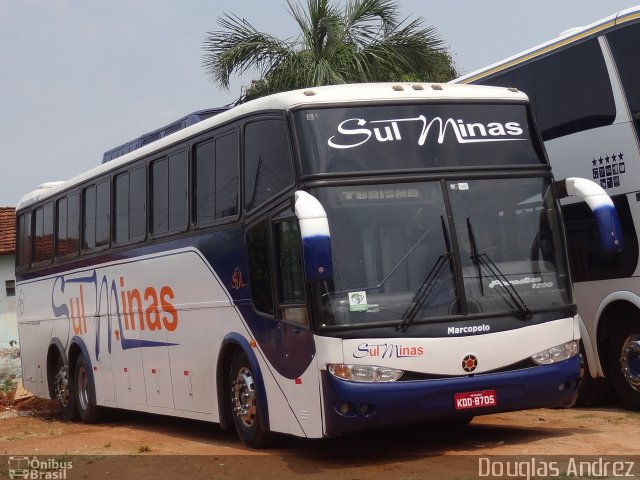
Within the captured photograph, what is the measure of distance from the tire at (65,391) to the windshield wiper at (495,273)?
9.92 m

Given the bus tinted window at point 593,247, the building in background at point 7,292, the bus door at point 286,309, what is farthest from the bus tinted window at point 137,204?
the building in background at point 7,292

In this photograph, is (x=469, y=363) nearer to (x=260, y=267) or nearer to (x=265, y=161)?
(x=260, y=267)

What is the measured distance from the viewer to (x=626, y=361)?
13.3 meters

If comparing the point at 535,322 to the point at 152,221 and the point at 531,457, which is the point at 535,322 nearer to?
the point at 531,457

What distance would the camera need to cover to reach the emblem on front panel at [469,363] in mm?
10523

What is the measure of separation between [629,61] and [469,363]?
457cm

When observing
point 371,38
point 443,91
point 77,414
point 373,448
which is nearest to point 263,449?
point 373,448

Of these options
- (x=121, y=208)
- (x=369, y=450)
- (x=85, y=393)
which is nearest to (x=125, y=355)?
(x=121, y=208)

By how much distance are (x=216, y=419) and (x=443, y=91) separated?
14.6 ft

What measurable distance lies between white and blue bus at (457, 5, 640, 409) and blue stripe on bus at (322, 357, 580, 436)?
2951 millimetres

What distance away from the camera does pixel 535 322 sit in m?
10.8

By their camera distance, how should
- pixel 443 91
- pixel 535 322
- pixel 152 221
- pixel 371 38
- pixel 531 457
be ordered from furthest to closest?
pixel 371 38 < pixel 152 221 < pixel 443 91 < pixel 535 322 < pixel 531 457

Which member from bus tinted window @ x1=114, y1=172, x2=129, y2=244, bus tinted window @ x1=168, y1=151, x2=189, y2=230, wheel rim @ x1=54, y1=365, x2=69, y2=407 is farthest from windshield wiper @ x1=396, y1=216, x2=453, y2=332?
wheel rim @ x1=54, y1=365, x2=69, y2=407

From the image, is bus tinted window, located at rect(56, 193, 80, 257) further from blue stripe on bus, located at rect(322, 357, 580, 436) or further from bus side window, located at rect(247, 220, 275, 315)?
blue stripe on bus, located at rect(322, 357, 580, 436)
